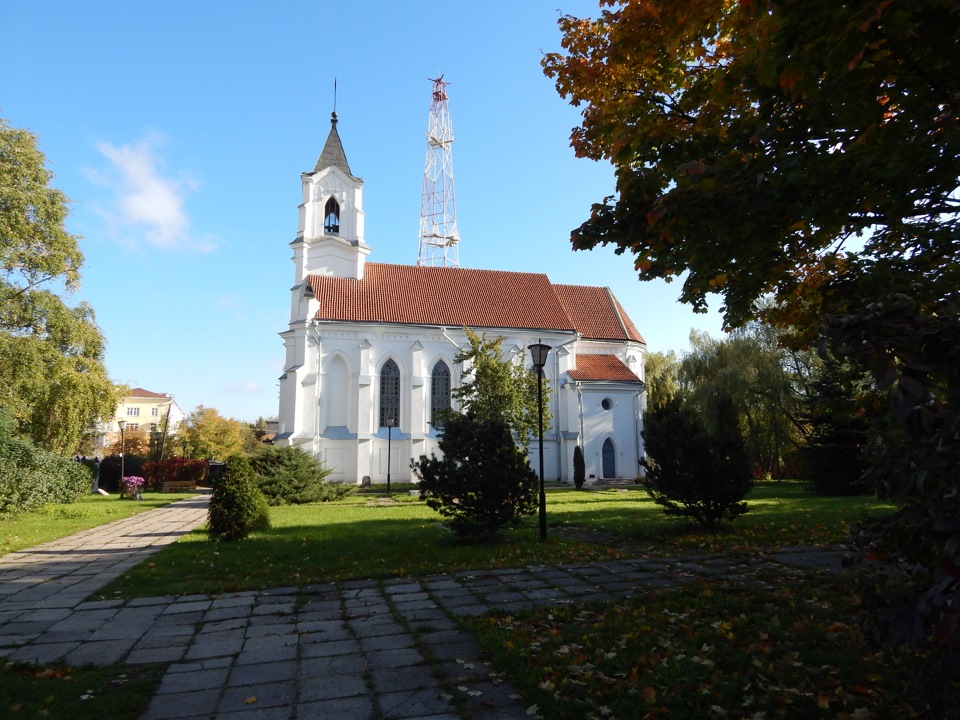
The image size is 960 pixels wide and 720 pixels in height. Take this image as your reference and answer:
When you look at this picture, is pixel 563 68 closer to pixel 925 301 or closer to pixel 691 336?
pixel 925 301

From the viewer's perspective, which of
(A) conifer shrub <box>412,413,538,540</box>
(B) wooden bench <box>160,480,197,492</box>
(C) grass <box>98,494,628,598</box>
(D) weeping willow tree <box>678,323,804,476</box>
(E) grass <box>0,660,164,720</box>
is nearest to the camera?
(E) grass <box>0,660,164,720</box>

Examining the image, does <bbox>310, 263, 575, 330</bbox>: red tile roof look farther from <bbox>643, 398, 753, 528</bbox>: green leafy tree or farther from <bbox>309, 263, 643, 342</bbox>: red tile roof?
<bbox>643, 398, 753, 528</bbox>: green leafy tree

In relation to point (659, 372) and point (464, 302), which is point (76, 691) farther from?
point (659, 372)

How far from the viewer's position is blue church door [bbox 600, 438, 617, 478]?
31.9m

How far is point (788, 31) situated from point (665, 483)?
8.09m

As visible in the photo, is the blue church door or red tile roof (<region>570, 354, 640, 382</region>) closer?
the blue church door

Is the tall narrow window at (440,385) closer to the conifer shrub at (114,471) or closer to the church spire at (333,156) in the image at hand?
the church spire at (333,156)

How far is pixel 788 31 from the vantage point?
4090mm

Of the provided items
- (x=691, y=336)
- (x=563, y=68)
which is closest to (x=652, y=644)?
(x=563, y=68)

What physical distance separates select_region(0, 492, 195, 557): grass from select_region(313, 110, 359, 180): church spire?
22319 mm

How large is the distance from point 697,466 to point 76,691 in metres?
9.25

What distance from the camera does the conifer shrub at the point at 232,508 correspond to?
11133mm

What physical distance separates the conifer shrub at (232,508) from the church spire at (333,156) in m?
27.5

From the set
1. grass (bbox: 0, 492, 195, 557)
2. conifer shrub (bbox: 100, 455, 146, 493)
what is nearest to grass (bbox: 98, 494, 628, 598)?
grass (bbox: 0, 492, 195, 557)
